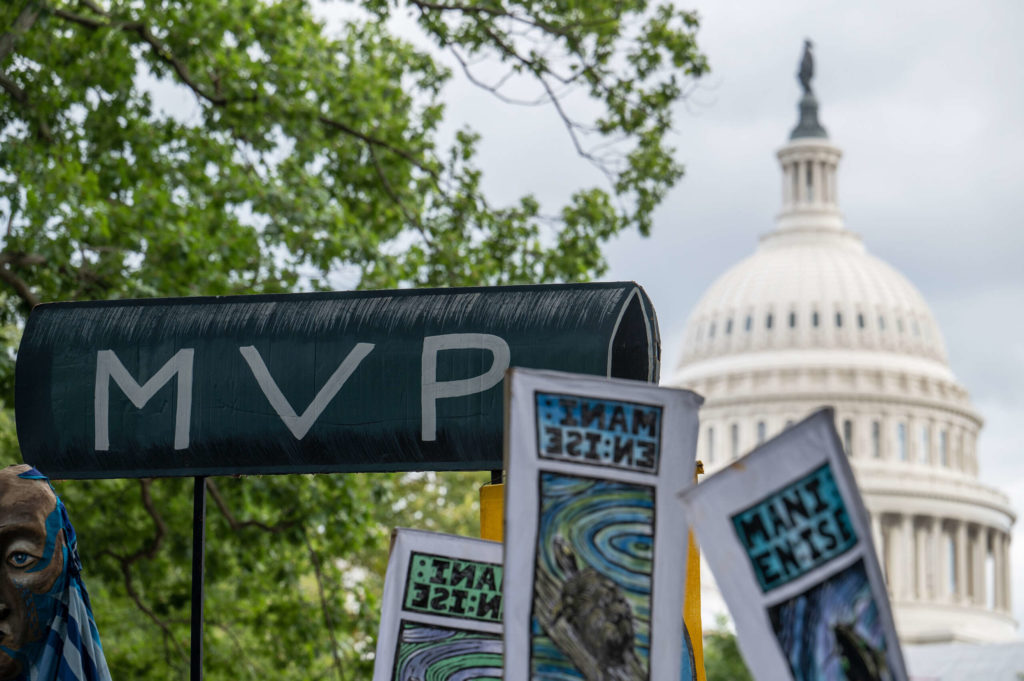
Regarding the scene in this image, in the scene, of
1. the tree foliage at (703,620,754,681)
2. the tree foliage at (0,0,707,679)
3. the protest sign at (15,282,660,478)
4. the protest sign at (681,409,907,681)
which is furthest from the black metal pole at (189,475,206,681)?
the tree foliage at (703,620,754,681)

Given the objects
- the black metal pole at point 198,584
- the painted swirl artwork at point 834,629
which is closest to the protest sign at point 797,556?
the painted swirl artwork at point 834,629

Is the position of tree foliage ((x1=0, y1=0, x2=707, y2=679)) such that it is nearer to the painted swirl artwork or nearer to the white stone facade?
the painted swirl artwork

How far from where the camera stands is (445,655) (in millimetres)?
3293

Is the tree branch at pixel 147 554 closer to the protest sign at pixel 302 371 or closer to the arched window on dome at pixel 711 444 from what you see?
the protest sign at pixel 302 371

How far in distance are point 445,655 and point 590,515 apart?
80 cm

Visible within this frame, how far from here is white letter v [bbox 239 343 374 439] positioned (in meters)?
3.58

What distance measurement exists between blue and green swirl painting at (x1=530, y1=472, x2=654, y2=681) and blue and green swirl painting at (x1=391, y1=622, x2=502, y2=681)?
0.71 meters

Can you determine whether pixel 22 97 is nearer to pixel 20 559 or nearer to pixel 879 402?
pixel 20 559

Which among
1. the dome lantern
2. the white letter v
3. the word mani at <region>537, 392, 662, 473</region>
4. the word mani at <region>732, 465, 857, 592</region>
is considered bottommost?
the word mani at <region>732, 465, 857, 592</region>

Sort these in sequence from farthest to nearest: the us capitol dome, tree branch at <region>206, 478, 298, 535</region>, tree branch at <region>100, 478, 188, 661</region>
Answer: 1. the us capitol dome
2. tree branch at <region>100, 478, 188, 661</region>
3. tree branch at <region>206, 478, 298, 535</region>

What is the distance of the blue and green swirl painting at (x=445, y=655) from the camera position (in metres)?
3.29

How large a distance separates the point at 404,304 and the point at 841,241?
99.9 metres

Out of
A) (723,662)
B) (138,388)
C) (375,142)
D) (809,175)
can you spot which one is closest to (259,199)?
(375,142)

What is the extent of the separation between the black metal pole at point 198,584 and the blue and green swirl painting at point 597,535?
1.12 meters
